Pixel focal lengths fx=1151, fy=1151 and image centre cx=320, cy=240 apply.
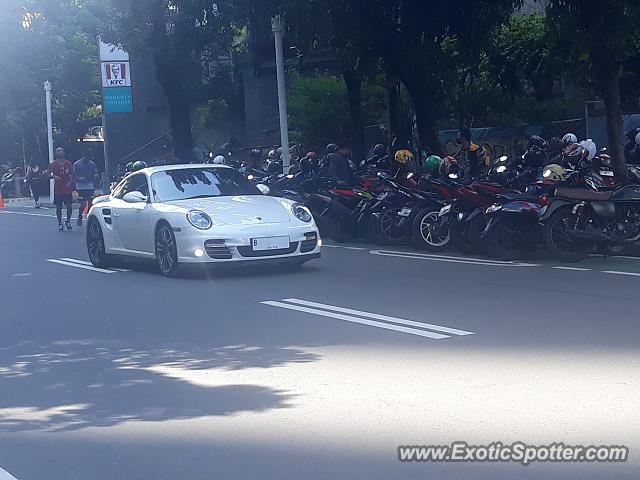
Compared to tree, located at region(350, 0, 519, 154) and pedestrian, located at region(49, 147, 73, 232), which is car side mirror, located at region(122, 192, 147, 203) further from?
pedestrian, located at region(49, 147, 73, 232)

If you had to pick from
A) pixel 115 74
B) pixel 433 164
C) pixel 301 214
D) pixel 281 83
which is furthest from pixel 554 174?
pixel 115 74

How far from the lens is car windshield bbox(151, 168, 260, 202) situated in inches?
599

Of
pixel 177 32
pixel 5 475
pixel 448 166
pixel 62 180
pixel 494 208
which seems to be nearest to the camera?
pixel 5 475

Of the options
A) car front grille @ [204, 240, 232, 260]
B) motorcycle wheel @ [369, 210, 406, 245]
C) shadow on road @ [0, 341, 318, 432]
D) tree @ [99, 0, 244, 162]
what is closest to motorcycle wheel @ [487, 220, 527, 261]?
motorcycle wheel @ [369, 210, 406, 245]

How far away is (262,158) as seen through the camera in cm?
3412

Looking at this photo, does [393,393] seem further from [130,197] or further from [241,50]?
[241,50]

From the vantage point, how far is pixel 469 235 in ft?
52.8

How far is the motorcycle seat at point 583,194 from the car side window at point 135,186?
17.9ft

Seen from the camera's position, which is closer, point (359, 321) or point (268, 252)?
point (359, 321)

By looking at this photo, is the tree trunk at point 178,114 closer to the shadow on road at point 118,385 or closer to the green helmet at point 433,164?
the green helmet at point 433,164

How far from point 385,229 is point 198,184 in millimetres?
4060

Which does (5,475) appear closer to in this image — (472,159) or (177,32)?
(472,159)

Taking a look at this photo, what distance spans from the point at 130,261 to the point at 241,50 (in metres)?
24.6

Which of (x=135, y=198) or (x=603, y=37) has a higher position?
(x=603, y=37)
